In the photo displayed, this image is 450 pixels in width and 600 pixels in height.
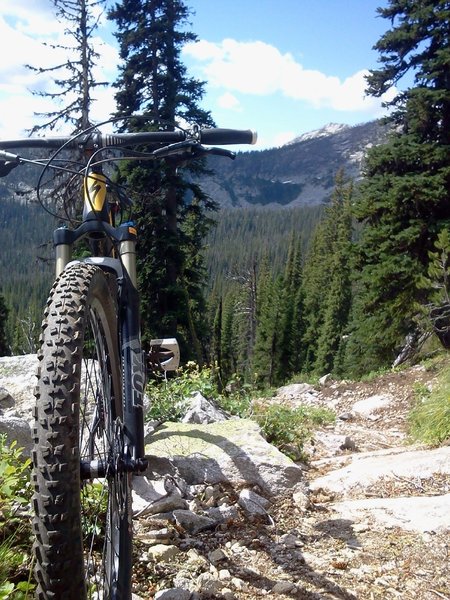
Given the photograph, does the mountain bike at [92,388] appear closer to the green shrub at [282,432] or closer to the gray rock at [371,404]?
the green shrub at [282,432]

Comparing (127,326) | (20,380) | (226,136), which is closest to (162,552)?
(127,326)

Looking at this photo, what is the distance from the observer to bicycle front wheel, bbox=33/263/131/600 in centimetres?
153

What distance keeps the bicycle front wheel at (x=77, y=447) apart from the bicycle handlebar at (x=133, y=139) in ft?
2.65

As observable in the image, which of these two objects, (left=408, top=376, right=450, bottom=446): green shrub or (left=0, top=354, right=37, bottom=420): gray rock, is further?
(left=408, top=376, right=450, bottom=446): green shrub

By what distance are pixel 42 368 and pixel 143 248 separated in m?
15.3

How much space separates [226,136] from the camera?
Answer: 9.60ft

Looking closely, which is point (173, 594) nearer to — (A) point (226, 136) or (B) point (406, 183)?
(A) point (226, 136)

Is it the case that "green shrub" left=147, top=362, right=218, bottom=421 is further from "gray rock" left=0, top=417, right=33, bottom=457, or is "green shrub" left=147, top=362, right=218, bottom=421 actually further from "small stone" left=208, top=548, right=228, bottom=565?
"small stone" left=208, top=548, right=228, bottom=565

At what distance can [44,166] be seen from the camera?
261 centimetres

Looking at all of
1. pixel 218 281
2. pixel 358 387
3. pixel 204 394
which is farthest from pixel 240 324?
pixel 204 394

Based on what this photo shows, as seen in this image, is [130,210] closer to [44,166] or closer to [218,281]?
[44,166]

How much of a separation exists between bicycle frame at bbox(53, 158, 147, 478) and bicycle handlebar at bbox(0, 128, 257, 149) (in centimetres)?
23

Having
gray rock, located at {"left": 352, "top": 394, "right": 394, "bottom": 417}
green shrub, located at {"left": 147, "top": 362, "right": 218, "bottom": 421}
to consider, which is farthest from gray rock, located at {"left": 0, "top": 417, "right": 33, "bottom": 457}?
gray rock, located at {"left": 352, "top": 394, "right": 394, "bottom": 417}

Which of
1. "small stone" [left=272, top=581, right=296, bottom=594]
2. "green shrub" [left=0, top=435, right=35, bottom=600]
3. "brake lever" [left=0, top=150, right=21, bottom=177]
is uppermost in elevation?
"brake lever" [left=0, top=150, right=21, bottom=177]
